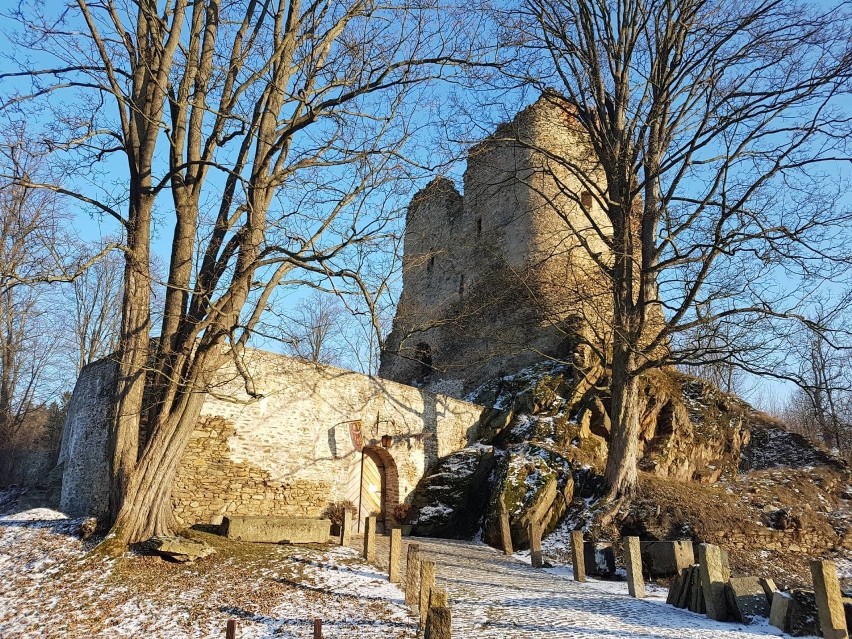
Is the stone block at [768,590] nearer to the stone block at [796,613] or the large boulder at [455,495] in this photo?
the stone block at [796,613]

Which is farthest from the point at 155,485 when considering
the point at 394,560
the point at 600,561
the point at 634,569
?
the point at 600,561

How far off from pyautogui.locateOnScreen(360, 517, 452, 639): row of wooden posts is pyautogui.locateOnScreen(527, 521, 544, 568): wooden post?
273 cm

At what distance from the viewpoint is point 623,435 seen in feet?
39.2

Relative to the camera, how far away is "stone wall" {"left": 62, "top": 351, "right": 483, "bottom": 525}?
10414 millimetres

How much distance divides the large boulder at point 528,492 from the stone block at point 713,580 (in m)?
4.72

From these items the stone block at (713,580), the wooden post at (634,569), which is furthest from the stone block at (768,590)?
the wooden post at (634,569)

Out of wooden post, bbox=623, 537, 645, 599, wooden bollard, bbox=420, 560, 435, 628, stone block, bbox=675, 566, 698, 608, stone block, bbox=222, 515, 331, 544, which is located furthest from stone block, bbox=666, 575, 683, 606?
stone block, bbox=222, 515, 331, 544

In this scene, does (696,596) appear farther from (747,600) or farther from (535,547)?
(535,547)

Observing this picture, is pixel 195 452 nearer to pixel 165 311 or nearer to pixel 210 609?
pixel 165 311

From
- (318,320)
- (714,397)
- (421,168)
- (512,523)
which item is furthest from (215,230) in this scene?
(318,320)

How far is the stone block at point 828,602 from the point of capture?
5.59 metres

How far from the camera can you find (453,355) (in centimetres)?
2125

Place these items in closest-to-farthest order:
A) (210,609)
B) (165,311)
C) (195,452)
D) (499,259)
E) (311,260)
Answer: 1. (210,609)
2. (311,260)
3. (165,311)
4. (195,452)
5. (499,259)

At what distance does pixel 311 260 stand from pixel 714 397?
14.4m
